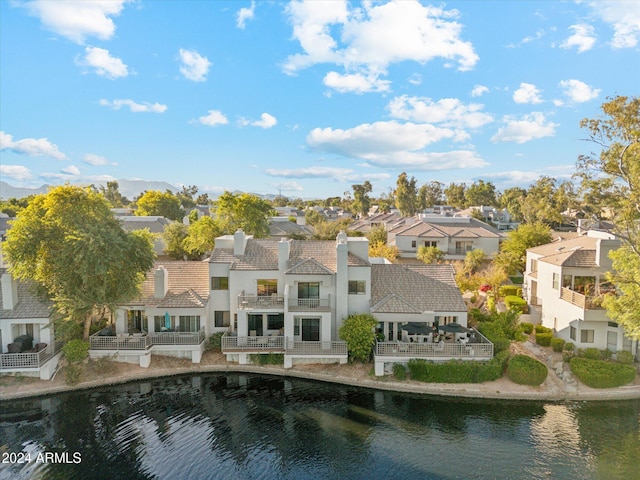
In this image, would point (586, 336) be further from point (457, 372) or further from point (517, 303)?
point (457, 372)

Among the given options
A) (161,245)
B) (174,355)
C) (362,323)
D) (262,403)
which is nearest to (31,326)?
(174,355)

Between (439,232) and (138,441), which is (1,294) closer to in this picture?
(138,441)

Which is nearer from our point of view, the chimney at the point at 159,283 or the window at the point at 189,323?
the window at the point at 189,323

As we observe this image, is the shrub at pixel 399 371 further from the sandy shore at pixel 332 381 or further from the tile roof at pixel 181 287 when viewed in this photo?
the tile roof at pixel 181 287

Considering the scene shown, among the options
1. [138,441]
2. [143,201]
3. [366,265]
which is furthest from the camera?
[143,201]

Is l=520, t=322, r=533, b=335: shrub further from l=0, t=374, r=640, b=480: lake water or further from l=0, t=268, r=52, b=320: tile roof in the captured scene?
l=0, t=268, r=52, b=320: tile roof

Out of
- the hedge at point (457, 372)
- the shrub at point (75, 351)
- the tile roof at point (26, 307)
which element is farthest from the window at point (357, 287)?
the tile roof at point (26, 307)

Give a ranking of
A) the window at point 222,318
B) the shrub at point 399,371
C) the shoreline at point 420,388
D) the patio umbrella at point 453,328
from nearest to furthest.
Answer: the shoreline at point 420,388
the shrub at point 399,371
the patio umbrella at point 453,328
the window at point 222,318
